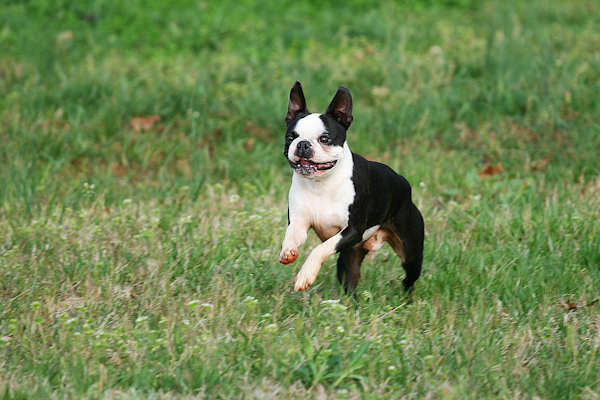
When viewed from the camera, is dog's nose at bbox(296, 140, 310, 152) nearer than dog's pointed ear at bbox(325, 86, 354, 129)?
Yes

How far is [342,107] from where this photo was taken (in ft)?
11.3

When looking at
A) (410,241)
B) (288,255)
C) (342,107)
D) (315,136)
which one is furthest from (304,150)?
(410,241)

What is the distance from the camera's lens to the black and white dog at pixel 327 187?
328 cm

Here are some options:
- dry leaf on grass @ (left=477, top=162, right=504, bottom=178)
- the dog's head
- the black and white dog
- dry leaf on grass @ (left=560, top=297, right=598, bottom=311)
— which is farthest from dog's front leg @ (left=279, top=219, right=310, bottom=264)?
dry leaf on grass @ (left=477, top=162, right=504, bottom=178)

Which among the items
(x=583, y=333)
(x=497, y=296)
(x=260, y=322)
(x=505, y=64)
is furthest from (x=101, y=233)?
(x=505, y=64)

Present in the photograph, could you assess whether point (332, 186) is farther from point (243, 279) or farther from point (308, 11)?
point (308, 11)

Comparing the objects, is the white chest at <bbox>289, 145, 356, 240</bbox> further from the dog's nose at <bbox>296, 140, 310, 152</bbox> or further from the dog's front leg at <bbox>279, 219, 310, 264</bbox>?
the dog's nose at <bbox>296, 140, 310, 152</bbox>

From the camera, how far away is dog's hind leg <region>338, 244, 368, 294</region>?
3990mm

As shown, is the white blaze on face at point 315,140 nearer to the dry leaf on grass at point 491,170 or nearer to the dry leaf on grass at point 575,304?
the dry leaf on grass at point 575,304

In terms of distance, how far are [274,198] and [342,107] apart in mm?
2416

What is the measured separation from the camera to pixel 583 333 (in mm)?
3648

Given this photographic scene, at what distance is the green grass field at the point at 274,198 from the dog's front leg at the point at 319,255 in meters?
0.27

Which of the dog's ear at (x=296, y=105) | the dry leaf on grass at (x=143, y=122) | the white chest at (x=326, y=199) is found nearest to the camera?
the white chest at (x=326, y=199)

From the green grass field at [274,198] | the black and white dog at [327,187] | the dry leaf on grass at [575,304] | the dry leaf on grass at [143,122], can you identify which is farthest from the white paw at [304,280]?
the dry leaf on grass at [143,122]
